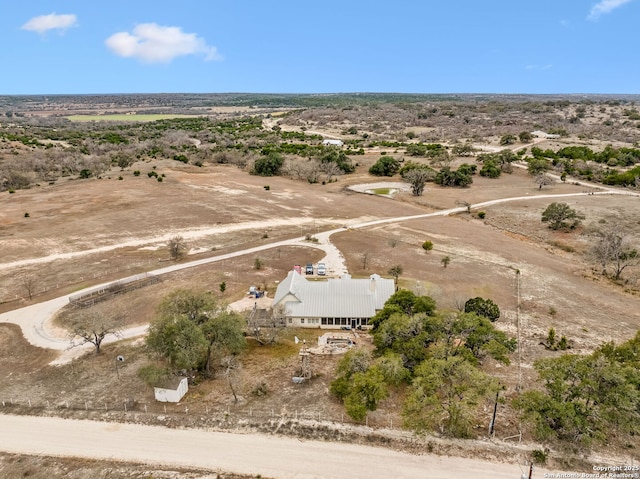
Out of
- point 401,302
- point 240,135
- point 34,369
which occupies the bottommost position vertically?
point 34,369

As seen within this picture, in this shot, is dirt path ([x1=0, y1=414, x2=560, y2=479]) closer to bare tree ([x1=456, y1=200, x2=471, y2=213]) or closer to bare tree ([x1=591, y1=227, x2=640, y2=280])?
bare tree ([x1=591, y1=227, x2=640, y2=280])

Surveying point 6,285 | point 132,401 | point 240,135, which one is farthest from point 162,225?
point 240,135

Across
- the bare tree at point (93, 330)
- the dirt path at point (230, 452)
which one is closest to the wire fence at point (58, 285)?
the bare tree at point (93, 330)

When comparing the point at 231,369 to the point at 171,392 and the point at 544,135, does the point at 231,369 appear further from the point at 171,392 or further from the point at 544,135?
the point at 544,135

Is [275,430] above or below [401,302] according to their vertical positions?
below

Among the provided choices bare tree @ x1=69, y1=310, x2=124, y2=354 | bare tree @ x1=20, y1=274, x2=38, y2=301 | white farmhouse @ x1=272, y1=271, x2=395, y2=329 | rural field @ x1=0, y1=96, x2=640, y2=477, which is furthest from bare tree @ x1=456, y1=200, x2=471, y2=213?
bare tree @ x1=20, y1=274, x2=38, y2=301

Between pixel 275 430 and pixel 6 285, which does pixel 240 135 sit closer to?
pixel 6 285

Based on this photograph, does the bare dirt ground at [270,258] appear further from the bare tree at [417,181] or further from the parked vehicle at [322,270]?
the parked vehicle at [322,270]

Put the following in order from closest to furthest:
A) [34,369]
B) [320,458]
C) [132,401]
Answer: [320,458], [132,401], [34,369]
